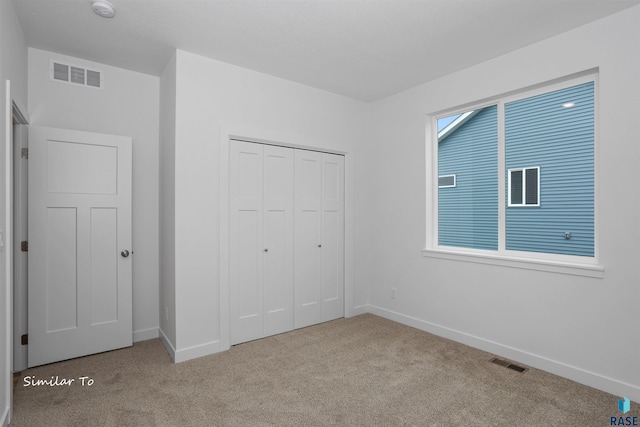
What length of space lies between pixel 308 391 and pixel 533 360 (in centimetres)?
193

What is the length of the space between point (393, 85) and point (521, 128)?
143 cm

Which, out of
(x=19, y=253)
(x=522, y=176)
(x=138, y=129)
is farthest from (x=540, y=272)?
(x=19, y=253)

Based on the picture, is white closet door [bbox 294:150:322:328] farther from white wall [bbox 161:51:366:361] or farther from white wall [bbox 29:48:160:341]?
white wall [bbox 29:48:160:341]

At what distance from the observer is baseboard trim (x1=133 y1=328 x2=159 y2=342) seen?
3.45 metres

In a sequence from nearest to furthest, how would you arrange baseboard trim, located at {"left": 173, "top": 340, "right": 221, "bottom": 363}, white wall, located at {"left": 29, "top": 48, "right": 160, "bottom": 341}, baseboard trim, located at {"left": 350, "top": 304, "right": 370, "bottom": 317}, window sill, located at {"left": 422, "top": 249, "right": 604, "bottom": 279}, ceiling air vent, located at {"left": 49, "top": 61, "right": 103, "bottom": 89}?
window sill, located at {"left": 422, "top": 249, "right": 604, "bottom": 279} < baseboard trim, located at {"left": 173, "top": 340, "right": 221, "bottom": 363} < ceiling air vent, located at {"left": 49, "top": 61, "right": 103, "bottom": 89} < white wall, located at {"left": 29, "top": 48, "right": 160, "bottom": 341} < baseboard trim, located at {"left": 350, "top": 304, "right": 370, "bottom": 317}

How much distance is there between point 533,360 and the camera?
285cm

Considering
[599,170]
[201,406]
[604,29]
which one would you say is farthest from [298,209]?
[604,29]

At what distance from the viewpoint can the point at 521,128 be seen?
309 cm

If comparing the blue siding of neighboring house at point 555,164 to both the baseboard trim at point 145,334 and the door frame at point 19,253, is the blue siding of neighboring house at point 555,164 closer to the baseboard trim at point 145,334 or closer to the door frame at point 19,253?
the baseboard trim at point 145,334

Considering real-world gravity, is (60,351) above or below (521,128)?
below

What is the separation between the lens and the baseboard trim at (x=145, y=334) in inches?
136

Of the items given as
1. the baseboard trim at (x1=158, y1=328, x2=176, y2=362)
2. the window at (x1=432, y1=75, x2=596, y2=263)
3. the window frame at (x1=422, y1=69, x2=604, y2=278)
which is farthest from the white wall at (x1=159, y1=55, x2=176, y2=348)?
the window at (x1=432, y1=75, x2=596, y2=263)

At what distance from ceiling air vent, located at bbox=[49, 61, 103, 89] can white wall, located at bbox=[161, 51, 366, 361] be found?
3.09 ft

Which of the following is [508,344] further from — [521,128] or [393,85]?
[393,85]
